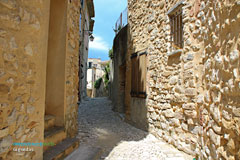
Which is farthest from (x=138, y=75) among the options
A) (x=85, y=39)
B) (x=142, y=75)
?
(x=85, y=39)

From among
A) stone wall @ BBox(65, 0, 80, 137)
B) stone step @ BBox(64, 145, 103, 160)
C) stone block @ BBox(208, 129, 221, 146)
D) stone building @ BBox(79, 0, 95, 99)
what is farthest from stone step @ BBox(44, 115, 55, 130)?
stone building @ BBox(79, 0, 95, 99)

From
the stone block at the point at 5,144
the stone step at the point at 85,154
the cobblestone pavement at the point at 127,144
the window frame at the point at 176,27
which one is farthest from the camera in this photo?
the window frame at the point at 176,27

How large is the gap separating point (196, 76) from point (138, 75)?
2.42 m

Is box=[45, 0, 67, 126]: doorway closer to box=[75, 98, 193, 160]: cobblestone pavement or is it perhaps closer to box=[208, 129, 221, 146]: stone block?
box=[75, 98, 193, 160]: cobblestone pavement

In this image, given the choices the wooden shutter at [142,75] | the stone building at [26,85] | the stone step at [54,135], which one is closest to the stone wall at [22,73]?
the stone building at [26,85]

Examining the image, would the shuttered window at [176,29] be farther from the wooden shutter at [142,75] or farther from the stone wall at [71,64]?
the stone wall at [71,64]

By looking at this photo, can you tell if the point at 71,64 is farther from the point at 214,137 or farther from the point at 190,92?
the point at 214,137

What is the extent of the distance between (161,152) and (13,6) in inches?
132

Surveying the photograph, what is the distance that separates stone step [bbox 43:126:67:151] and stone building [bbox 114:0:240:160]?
230cm

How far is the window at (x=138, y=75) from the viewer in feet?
17.0

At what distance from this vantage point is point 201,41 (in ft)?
9.96

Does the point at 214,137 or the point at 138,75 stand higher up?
the point at 138,75

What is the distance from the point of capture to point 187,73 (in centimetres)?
342

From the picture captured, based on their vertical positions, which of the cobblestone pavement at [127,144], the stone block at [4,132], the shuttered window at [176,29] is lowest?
the cobblestone pavement at [127,144]
